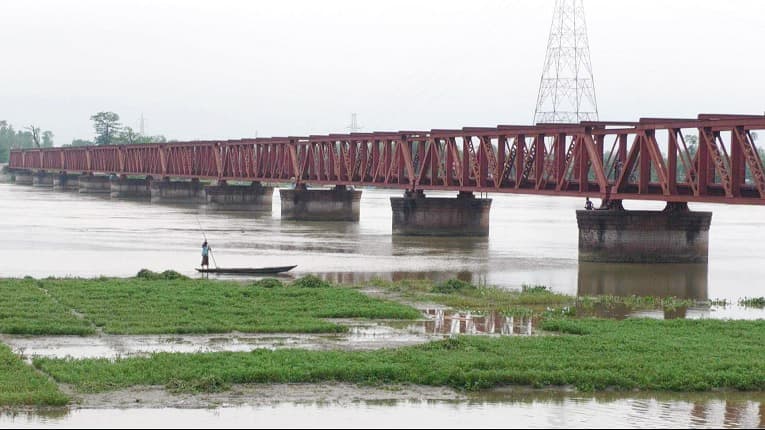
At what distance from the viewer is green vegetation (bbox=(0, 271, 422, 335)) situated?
30.5 m

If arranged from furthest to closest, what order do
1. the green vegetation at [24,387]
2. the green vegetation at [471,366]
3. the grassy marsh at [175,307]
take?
the grassy marsh at [175,307]
the green vegetation at [471,366]
the green vegetation at [24,387]

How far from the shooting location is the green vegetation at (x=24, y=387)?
2198cm

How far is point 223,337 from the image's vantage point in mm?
29500

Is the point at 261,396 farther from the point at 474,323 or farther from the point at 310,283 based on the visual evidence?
the point at 310,283

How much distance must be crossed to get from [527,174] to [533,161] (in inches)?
34.0

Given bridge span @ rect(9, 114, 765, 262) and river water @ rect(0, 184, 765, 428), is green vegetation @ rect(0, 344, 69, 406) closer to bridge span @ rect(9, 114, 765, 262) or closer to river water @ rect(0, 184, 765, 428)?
river water @ rect(0, 184, 765, 428)

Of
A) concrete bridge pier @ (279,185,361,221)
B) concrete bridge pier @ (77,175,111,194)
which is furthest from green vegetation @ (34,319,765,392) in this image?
concrete bridge pier @ (77,175,111,194)

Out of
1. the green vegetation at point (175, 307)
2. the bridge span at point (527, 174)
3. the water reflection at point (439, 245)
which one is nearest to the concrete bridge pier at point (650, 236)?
the bridge span at point (527, 174)

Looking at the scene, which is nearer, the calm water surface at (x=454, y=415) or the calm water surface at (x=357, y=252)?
the calm water surface at (x=454, y=415)

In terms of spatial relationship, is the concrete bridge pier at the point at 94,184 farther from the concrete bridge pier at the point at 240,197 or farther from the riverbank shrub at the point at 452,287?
the riverbank shrub at the point at 452,287

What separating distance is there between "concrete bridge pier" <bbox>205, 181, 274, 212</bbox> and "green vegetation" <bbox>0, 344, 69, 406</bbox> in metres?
97.8

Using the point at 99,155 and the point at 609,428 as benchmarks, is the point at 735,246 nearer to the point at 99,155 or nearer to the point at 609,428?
the point at 609,428

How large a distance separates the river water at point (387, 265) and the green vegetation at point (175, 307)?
773 centimetres

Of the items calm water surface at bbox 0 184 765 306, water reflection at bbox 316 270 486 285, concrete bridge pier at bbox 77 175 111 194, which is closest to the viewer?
water reflection at bbox 316 270 486 285
